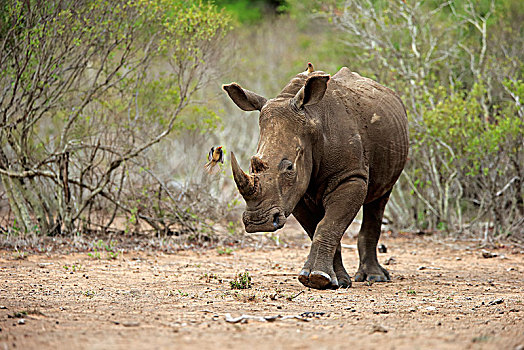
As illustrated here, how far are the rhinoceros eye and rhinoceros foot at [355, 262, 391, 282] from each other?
80.4 inches

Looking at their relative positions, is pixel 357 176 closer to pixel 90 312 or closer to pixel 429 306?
pixel 429 306

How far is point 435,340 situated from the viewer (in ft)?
12.7

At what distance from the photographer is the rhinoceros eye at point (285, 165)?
5.77 meters

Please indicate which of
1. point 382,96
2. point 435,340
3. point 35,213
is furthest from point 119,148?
point 435,340

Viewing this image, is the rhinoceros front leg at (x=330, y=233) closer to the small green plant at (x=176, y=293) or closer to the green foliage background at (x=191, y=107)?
the small green plant at (x=176, y=293)

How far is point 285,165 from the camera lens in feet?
19.0

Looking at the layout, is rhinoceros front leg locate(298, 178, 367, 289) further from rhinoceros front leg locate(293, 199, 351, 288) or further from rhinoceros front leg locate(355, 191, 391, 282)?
rhinoceros front leg locate(355, 191, 391, 282)

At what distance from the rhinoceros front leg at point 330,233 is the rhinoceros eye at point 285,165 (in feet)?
2.21

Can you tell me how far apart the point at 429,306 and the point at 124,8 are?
22.0ft

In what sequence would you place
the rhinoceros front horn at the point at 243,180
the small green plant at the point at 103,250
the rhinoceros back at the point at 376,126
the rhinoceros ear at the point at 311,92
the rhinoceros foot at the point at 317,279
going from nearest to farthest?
the rhinoceros front horn at the point at 243,180 → the rhinoceros foot at the point at 317,279 → the rhinoceros ear at the point at 311,92 → the rhinoceros back at the point at 376,126 → the small green plant at the point at 103,250

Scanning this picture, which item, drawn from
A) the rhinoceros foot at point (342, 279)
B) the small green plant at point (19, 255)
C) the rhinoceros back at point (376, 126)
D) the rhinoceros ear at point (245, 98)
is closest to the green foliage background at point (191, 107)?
the small green plant at point (19, 255)

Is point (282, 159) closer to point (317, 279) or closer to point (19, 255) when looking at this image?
point (317, 279)

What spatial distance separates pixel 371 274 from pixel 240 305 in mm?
2456

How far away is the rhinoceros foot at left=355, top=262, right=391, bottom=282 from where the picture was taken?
7.20 metres
